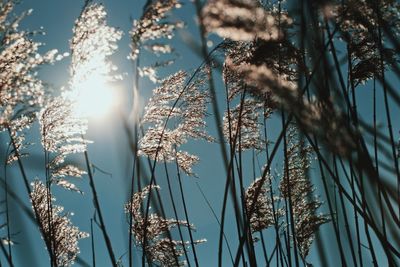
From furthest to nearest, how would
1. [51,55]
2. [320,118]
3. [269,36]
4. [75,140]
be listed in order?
[75,140]
[51,55]
[269,36]
[320,118]

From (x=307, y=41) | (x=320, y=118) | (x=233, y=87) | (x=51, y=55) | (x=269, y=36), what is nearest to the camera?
(x=320, y=118)

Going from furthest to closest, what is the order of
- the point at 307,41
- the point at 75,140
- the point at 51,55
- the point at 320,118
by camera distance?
1. the point at 75,140
2. the point at 51,55
3. the point at 307,41
4. the point at 320,118

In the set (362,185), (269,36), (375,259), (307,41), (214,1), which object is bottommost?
(375,259)

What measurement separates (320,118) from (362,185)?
4.61ft

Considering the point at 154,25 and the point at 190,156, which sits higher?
the point at 154,25

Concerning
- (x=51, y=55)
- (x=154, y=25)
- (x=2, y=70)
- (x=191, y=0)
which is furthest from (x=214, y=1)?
(x=2, y=70)

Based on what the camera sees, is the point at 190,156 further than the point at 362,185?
Yes

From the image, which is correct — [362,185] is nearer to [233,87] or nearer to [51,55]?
[233,87]

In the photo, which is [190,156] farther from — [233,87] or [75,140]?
[75,140]

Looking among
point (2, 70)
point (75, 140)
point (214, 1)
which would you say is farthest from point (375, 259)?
point (2, 70)

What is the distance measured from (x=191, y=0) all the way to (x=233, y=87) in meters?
1.22

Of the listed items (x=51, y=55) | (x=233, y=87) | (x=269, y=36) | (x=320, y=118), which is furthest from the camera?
(x=233, y=87)

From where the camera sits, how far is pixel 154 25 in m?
2.88

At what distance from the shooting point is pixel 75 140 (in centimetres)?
353
